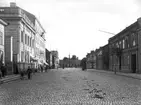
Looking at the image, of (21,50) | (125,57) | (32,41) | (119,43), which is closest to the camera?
(21,50)

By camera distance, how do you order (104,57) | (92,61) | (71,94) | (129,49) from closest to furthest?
(71,94) < (129,49) < (104,57) < (92,61)

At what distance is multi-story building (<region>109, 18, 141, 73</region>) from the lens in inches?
1617

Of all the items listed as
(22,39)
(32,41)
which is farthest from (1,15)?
(32,41)

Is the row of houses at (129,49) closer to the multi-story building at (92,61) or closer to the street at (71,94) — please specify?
the street at (71,94)

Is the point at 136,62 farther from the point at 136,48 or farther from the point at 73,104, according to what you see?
the point at 73,104

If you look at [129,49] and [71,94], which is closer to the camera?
[71,94]

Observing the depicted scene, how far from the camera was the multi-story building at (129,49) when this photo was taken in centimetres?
4106

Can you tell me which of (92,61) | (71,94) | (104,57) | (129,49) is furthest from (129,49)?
(92,61)

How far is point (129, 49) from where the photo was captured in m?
45.8

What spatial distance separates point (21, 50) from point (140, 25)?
2138cm

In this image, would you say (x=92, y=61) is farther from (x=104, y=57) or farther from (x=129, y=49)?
(x=129, y=49)

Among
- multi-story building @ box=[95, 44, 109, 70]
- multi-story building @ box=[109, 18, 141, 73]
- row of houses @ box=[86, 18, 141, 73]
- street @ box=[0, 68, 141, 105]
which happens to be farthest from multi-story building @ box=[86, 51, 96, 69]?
street @ box=[0, 68, 141, 105]

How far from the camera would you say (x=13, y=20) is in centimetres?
A: 4362

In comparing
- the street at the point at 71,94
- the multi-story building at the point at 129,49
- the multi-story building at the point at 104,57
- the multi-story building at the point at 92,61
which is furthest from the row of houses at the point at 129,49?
the multi-story building at the point at 92,61
